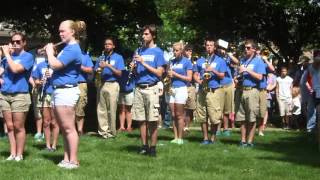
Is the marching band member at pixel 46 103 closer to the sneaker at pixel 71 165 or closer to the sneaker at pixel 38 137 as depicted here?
the sneaker at pixel 38 137

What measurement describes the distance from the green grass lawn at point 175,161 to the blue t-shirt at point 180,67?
3.92 ft

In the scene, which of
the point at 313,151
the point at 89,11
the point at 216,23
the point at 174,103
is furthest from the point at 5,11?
the point at 216,23

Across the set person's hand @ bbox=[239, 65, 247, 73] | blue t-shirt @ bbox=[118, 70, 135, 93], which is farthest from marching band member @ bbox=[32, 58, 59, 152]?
person's hand @ bbox=[239, 65, 247, 73]

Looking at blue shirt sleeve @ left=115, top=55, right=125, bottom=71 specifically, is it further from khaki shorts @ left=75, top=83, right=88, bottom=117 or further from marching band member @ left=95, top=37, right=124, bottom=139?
khaki shorts @ left=75, top=83, right=88, bottom=117

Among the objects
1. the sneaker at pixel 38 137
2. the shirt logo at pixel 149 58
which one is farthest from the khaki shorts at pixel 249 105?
the sneaker at pixel 38 137

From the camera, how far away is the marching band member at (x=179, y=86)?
1187 centimetres

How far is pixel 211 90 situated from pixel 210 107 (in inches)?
13.5

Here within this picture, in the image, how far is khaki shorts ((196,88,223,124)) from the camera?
11.8 m

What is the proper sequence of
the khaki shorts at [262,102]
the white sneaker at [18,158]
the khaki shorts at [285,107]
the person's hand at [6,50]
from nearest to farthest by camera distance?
1. the person's hand at [6,50]
2. the white sneaker at [18,158]
3. the khaki shorts at [262,102]
4. the khaki shorts at [285,107]

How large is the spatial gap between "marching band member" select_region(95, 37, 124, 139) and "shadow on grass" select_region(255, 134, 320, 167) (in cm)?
315

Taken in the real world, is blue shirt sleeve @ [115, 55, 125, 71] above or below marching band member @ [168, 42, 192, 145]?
above

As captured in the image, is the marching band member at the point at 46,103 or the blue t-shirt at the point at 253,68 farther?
the blue t-shirt at the point at 253,68

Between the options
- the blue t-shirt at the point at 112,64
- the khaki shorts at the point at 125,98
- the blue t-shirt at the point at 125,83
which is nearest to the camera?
the blue t-shirt at the point at 112,64

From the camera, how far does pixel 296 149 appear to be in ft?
38.1
